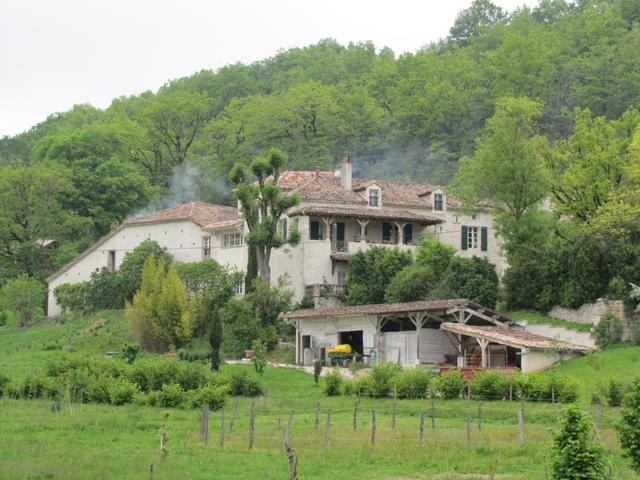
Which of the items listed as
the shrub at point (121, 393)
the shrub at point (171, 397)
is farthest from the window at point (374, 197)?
the shrub at point (171, 397)

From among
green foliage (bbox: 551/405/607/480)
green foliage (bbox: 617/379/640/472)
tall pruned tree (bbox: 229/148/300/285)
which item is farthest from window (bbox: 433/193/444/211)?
green foliage (bbox: 551/405/607/480)

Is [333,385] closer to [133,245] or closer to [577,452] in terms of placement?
[577,452]

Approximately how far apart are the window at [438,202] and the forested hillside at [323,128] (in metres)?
15.8

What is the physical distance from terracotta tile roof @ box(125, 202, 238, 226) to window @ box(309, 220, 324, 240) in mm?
8325

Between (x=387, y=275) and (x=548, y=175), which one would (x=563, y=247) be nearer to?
(x=548, y=175)

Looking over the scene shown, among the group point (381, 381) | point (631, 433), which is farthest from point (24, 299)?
point (631, 433)

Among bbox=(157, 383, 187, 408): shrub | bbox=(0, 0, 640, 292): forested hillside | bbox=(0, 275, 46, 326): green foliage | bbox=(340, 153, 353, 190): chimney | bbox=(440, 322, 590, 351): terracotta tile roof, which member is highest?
bbox=(0, 0, 640, 292): forested hillside

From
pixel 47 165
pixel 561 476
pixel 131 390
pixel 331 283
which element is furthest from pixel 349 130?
pixel 561 476

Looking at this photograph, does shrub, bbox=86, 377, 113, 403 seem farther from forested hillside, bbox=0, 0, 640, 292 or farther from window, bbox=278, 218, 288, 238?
forested hillside, bbox=0, 0, 640, 292

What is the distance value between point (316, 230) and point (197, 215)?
11582 millimetres

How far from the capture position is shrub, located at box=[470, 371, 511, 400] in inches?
1645

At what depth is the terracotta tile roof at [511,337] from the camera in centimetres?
4981

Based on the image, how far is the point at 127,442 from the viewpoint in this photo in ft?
105

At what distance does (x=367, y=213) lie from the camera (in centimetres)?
6869
